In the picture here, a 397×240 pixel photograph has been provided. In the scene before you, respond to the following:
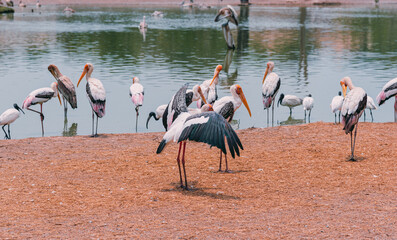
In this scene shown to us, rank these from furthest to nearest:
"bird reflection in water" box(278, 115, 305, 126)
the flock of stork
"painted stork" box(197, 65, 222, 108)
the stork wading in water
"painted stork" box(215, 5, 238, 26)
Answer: "painted stork" box(215, 5, 238, 26) < "bird reflection in water" box(278, 115, 305, 126) < the stork wading in water < "painted stork" box(197, 65, 222, 108) < the flock of stork

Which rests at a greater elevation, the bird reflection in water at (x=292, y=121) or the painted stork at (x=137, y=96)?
the painted stork at (x=137, y=96)

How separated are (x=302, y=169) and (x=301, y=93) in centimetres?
934

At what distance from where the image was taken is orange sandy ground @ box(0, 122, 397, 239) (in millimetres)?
6578

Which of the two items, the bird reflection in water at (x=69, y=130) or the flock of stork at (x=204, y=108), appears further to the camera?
the bird reflection in water at (x=69, y=130)

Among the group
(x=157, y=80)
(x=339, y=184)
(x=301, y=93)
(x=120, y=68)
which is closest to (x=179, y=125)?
(x=339, y=184)

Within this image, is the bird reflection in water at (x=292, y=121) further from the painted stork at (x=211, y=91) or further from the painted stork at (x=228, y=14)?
the painted stork at (x=228, y=14)

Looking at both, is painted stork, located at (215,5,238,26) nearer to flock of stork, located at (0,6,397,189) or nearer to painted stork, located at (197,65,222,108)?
flock of stork, located at (0,6,397,189)

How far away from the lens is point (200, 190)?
8289 mm

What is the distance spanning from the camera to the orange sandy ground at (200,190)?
6.58m

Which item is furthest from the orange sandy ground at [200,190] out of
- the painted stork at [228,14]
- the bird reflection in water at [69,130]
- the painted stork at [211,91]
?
the painted stork at [228,14]

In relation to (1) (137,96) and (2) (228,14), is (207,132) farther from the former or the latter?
(2) (228,14)

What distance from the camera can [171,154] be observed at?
1058 centimetres

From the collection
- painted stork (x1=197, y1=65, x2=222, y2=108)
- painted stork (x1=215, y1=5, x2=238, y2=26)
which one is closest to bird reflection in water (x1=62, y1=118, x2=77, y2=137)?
painted stork (x1=197, y1=65, x2=222, y2=108)

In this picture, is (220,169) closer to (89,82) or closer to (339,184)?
(339,184)
